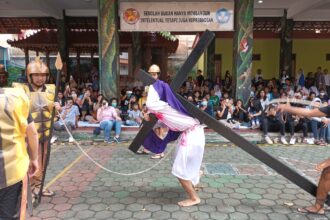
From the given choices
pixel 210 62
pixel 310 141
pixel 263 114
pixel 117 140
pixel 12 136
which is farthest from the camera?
pixel 210 62

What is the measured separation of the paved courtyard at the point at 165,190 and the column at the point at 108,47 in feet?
10.6

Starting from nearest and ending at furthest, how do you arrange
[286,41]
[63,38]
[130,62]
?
1. [63,38]
2. [286,41]
3. [130,62]

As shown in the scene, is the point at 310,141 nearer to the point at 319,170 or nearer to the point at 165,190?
the point at 319,170

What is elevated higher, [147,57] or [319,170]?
[147,57]

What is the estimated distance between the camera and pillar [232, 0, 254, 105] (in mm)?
9680

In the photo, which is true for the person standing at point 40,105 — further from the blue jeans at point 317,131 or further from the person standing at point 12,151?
the blue jeans at point 317,131

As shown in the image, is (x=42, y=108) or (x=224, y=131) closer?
(x=224, y=131)

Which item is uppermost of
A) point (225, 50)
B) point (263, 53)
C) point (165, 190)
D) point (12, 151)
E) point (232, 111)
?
point (225, 50)

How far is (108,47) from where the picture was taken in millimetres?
9758

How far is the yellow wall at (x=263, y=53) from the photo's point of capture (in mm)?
16641

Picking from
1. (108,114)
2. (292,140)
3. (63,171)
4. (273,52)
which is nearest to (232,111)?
(292,140)

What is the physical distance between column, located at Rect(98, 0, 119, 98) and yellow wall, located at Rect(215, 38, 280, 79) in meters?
8.08

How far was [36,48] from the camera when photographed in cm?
1592

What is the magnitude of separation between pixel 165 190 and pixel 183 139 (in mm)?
1079
